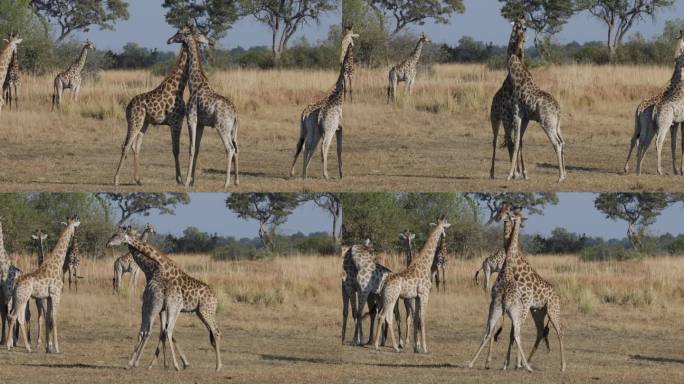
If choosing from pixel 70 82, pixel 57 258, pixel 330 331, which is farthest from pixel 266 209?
pixel 57 258

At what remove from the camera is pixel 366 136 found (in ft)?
90.4

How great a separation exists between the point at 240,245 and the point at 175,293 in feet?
54.3

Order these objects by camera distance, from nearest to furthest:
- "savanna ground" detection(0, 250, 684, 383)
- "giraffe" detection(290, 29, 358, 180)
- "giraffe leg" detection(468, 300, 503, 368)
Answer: "giraffe leg" detection(468, 300, 503, 368) → "savanna ground" detection(0, 250, 684, 383) → "giraffe" detection(290, 29, 358, 180)

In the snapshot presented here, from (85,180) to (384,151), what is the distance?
5810mm

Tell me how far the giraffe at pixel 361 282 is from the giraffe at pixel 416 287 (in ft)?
1.22

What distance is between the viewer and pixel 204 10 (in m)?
40.7

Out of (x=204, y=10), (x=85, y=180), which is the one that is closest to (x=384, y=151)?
(x=85, y=180)

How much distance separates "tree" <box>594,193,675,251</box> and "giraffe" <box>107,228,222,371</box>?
25.8 meters

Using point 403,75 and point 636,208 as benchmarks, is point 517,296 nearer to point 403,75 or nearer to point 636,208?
point 403,75

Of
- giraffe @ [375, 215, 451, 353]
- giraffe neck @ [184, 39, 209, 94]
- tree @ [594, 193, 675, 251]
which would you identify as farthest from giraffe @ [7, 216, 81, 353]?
tree @ [594, 193, 675, 251]

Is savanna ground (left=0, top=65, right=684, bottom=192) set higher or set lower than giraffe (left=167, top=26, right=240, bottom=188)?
lower

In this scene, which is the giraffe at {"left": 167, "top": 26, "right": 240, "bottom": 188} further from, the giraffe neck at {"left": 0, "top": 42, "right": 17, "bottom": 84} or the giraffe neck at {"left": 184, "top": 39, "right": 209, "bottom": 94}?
the giraffe neck at {"left": 0, "top": 42, "right": 17, "bottom": 84}

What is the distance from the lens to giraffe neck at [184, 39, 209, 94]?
1950 cm

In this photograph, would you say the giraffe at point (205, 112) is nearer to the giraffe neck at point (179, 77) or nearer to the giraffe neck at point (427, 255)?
the giraffe neck at point (179, 77)
